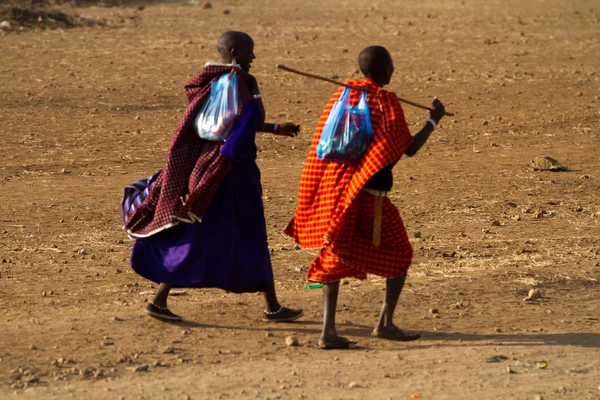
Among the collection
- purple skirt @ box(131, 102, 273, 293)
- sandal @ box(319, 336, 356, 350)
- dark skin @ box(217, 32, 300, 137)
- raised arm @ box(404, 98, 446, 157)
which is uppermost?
dark skin @ box(217, 32, 300, 137)

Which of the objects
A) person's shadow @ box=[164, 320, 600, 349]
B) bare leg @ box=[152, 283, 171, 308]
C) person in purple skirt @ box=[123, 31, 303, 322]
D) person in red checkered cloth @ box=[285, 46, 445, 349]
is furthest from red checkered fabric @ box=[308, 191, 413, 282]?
bare leg @ box=[152, 283, 171, 308]

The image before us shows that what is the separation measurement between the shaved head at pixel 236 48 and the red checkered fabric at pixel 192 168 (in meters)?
0.06

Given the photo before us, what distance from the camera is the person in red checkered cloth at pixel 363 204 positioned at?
17.4 ft

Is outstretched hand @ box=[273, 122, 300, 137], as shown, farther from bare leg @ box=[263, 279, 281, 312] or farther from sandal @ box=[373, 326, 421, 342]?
sandal @ box=[373, 326, 421, 342]

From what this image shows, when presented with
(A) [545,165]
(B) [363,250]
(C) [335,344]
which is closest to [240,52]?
(B) [363,250]

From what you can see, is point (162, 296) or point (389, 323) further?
point (162, 296)

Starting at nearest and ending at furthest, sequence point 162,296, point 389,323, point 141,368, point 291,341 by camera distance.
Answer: point 141,368
point 291,341
point 389,323
point 162,296

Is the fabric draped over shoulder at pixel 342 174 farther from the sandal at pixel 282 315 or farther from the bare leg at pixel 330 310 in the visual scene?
the sandal at pixel 282 315

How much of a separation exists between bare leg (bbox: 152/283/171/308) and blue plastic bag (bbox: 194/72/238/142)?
0.92m

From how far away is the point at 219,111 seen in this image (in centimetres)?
541

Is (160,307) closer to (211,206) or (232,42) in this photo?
(211,206)

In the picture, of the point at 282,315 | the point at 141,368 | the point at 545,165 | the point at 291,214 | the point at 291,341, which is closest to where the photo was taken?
the point at 141,368

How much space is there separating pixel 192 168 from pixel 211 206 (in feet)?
0.75

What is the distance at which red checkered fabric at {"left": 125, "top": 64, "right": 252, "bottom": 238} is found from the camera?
5453 millimetres
